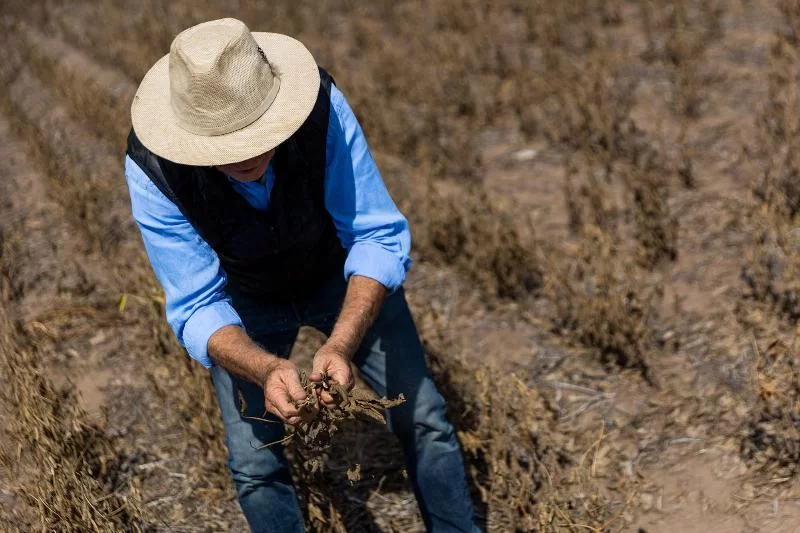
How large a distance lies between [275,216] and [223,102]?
0.41 m

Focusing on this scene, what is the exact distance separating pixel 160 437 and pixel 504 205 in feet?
6.49

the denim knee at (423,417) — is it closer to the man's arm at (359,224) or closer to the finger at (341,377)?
the man's arm at (359,224)

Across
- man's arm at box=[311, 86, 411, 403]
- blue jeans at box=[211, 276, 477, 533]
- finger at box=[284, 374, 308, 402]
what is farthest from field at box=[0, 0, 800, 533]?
man's arm at box=[311, 86, 411, 403]

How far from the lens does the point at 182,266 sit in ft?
8.47

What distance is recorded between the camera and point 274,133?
7.73 feet

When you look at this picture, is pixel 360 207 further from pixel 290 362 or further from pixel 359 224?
pixel 290 362

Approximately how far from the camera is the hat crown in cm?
228

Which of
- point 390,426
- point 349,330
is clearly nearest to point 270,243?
point 349,330

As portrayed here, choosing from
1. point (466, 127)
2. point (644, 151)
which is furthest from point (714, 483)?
point (466, 127)

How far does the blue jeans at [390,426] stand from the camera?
2676mm

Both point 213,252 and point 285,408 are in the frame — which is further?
point 213,252

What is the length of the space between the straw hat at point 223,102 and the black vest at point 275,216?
12 cm

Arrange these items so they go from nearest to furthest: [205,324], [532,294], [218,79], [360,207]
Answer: [218,79] → [205,324] → [360,207] → [532,294]

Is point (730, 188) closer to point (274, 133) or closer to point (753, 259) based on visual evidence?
point (753, 259)
